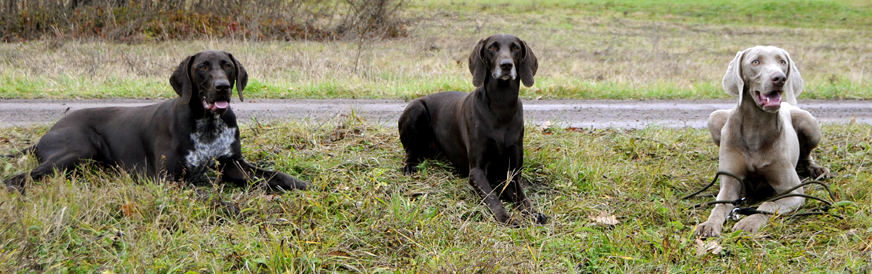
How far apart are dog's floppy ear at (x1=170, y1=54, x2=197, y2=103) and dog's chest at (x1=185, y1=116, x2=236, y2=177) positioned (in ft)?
0.70

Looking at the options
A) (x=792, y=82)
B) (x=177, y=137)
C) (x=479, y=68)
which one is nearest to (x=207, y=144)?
(x=177, y=137)

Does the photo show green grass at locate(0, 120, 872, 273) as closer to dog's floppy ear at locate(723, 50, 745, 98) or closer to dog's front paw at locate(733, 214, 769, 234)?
dog's front paw at locate(733, 214, 769, 234)

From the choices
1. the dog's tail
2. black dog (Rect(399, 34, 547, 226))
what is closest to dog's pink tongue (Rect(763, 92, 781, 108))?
black dog (Rect(399, 34, 547, 226))

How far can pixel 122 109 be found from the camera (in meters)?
5.08

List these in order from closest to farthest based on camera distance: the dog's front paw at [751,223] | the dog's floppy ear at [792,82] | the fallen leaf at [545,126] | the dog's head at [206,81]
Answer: the dog's front paw at [751,223]
the dog's floppy ear at [792,82]
the dog's head at [206,81]
the fallen leaf at [545,126]

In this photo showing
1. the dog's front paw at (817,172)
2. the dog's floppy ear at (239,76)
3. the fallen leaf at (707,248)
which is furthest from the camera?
the dog's front paw at (817,172)

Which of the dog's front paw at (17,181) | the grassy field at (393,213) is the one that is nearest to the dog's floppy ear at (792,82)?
the grassy field at (393,213)

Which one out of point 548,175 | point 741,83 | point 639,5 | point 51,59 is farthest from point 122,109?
point 639,5

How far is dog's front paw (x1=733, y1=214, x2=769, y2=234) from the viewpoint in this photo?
392cm

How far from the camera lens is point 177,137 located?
14.8ft

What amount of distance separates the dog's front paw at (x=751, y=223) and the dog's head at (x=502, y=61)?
1702 millimetres

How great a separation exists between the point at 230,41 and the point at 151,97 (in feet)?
21.5

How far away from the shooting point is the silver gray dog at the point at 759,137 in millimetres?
4062

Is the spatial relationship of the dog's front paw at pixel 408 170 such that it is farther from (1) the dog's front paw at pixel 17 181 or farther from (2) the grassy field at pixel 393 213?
(1) the dog's front paw at pixel 17 181
